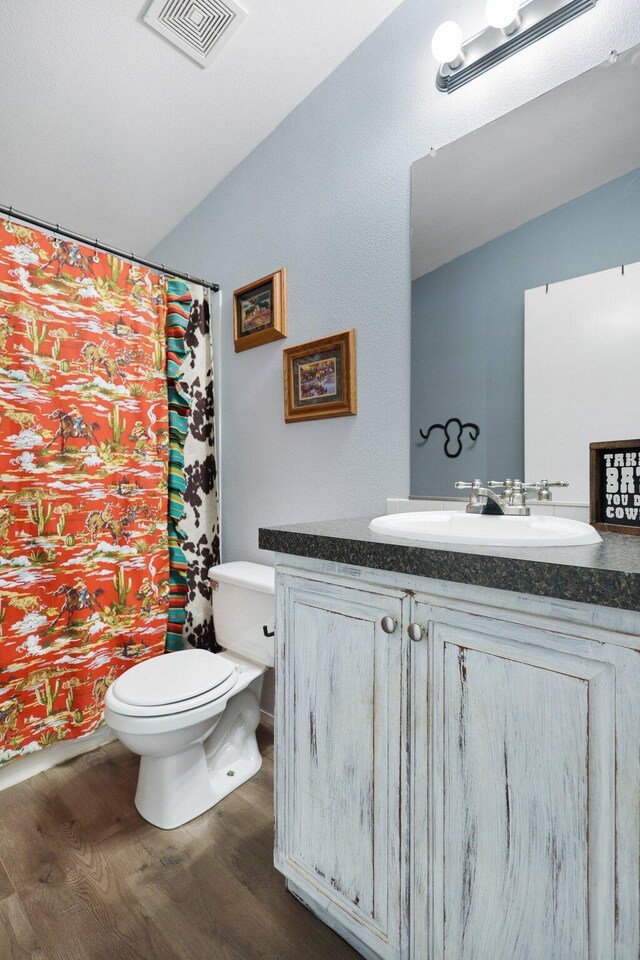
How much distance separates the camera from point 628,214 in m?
1.06

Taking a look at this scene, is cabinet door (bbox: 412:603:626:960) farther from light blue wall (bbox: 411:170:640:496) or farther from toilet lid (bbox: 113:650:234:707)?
toilet lid (bbox: 113:650:234:707)

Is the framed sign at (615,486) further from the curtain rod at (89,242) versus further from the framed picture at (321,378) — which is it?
the curtain rod at (89,242)

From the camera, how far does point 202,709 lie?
138 cm

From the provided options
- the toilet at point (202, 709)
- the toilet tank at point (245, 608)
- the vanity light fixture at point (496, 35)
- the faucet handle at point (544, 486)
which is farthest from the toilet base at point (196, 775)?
the vanity light fixture at point (496, 35)

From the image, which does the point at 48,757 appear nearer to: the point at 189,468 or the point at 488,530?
the point at 189,468

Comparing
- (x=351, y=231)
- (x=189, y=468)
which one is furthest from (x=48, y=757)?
(x=351, y=231)

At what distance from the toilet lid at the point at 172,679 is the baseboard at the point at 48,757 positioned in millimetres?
552

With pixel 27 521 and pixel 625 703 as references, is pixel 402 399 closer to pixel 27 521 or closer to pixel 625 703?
pixel 625 703

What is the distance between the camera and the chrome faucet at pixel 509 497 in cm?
113

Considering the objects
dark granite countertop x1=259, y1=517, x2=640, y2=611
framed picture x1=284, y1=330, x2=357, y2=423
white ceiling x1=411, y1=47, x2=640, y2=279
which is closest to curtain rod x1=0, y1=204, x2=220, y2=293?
framed picture x1=284, y1=330, x2=357, y2=423

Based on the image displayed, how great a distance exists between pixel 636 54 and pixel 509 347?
0.67 m

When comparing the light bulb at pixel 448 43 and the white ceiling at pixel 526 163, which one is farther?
the light bulb at pixel 448 43

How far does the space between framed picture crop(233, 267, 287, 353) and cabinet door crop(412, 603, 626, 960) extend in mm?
1390

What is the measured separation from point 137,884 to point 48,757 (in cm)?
73
